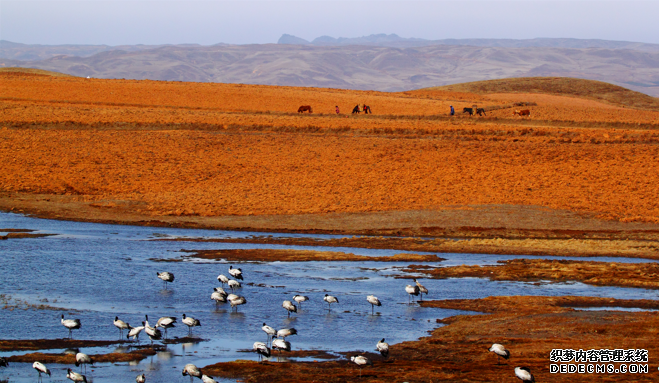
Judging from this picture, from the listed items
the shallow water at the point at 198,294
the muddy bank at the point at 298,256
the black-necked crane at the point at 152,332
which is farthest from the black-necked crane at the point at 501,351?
the muddy bank at the point at 298,256

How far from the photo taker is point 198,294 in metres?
18.4

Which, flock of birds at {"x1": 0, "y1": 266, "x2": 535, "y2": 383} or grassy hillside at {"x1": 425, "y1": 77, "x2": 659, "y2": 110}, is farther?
grassy hillside at {"x1": 425, "y1": 77, "x2": 659, "y2": 110}

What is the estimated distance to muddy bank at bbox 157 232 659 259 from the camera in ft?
78.3

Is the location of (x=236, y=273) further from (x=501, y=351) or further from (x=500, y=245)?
(x=500, y=245)

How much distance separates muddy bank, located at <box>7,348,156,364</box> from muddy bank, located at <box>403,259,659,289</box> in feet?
32.0

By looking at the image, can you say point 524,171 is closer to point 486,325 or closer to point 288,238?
point 288,238

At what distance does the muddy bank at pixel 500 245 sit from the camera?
23875 mm

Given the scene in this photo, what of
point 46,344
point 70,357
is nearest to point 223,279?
point 46,344

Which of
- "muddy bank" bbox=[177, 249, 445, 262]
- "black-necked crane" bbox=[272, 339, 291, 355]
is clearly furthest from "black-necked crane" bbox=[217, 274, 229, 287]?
"black-necked crane" bbox=[272, 339, 291, 355]

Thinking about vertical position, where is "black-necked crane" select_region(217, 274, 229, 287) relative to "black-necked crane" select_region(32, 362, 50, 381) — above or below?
below

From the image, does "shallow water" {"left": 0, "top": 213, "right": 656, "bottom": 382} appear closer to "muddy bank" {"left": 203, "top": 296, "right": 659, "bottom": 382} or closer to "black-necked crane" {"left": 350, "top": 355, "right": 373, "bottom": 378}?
"muddy bank" {"left": 203, "top": 296, "right": 659, "bottom": 382}

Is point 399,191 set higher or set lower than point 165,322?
higher

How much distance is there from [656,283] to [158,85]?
194 feet

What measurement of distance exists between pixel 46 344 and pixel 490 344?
8.55 metres
